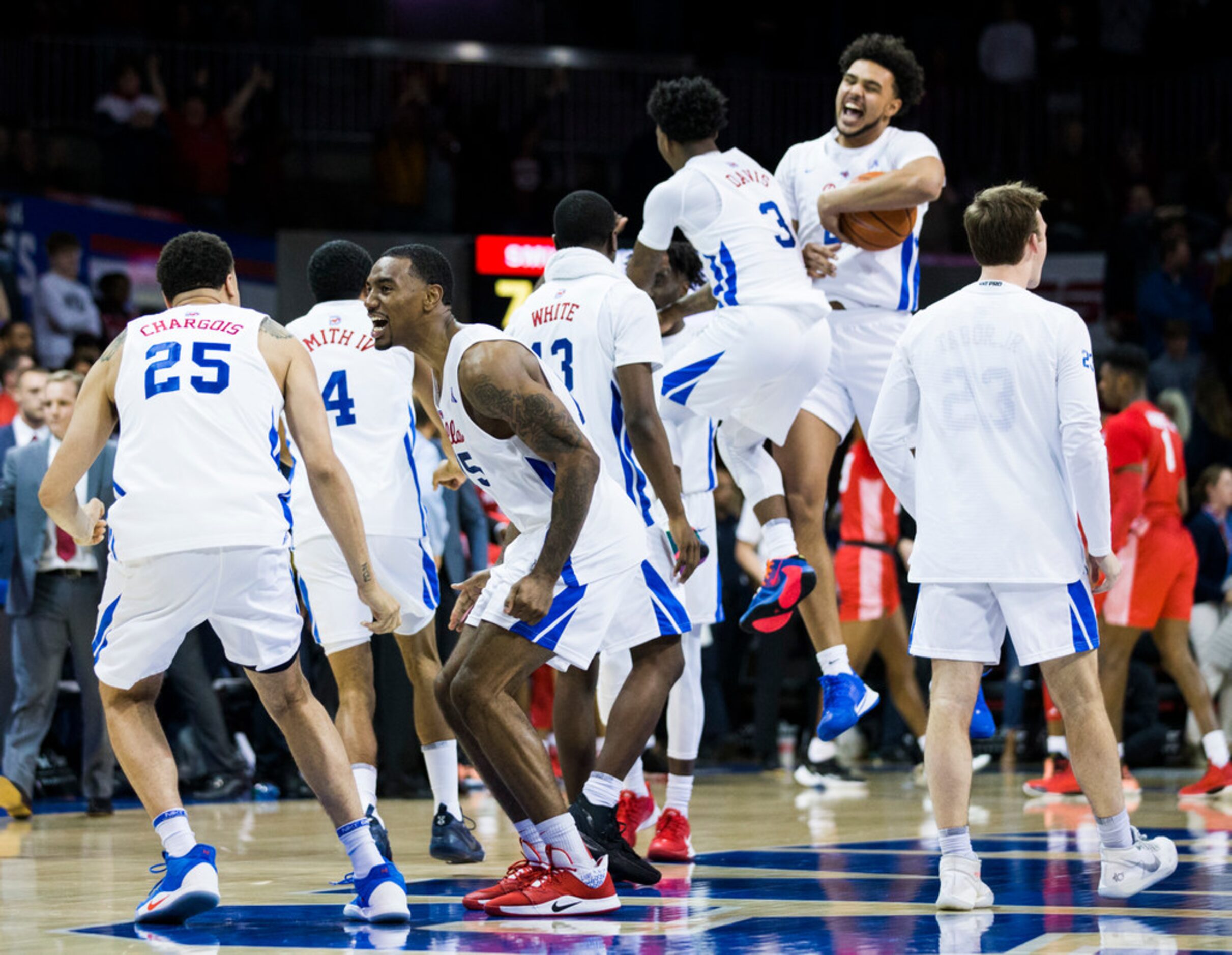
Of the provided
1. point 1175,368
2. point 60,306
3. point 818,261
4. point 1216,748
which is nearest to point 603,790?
point 818,261

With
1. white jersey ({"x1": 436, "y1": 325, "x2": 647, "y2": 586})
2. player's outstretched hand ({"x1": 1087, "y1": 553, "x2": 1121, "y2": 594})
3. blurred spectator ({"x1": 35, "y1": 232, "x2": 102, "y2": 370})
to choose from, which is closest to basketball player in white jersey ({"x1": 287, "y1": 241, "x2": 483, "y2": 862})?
white jersey ({"x1": 436, "y1": 325, "x2": 647, "y2": 586})

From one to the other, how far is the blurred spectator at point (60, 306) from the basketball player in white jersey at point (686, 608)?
6.29 meters

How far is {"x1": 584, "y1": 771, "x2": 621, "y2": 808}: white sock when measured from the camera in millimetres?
5730

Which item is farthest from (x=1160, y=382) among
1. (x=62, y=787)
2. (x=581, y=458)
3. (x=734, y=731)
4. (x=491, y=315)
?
(x=581, y=458)

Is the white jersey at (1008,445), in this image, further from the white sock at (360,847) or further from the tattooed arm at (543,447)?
the white sock at (360,847)

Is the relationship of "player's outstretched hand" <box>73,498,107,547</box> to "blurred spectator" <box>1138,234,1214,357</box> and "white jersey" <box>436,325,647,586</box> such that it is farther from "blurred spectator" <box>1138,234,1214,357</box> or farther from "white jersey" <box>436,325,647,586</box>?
"blurred spectator" <box>1138,234,1214,357</box>

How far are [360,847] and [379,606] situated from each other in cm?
73

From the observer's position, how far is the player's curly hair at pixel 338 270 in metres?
6.91

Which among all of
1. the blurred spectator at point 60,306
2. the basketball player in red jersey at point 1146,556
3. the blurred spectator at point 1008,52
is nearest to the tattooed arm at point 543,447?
the basketball player in red jersey at point 1146,556

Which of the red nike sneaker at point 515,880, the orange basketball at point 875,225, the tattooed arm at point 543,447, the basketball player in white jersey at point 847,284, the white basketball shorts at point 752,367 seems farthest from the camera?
the basketball player in white jersey at point 847,284

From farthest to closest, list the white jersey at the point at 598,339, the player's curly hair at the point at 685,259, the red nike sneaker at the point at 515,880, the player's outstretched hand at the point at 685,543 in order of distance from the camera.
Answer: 1. the player's curly hair at the point at 685,259
2. the white jersey at the point at 598,339
3. the player's outstretched hand at the point at 685,543
4. the red nike sneaker at the point at 515,880

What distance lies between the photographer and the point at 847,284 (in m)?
7.15

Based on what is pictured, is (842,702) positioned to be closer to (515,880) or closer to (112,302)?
(515,880)

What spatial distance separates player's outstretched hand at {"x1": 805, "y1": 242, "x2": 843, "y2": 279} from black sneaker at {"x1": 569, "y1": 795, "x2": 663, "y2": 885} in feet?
7.95
